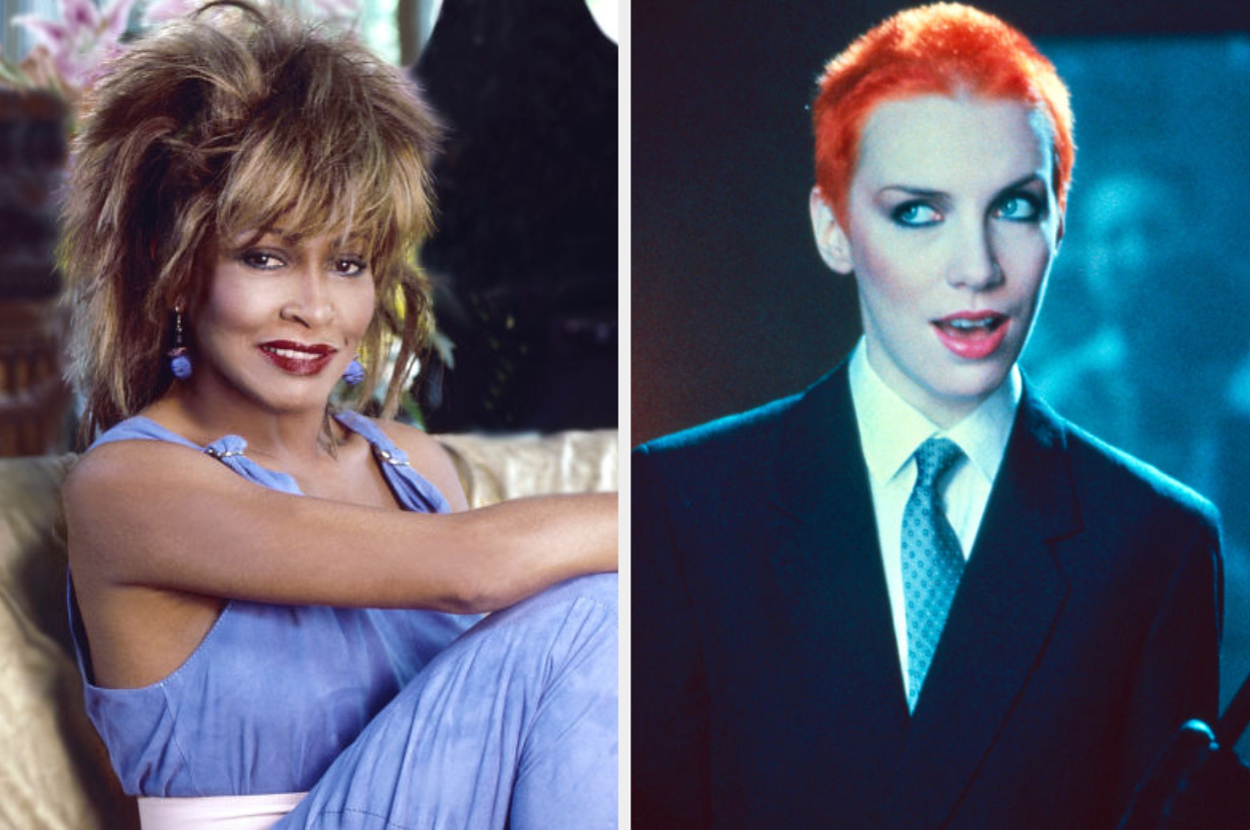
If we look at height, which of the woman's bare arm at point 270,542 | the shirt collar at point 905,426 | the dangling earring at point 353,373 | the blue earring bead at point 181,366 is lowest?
the woman's bare arm at point 270,542

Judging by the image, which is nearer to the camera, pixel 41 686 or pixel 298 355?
pixel 41 686

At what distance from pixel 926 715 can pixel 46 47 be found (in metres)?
1.69

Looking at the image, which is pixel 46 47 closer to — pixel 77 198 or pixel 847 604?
pixel 77 198

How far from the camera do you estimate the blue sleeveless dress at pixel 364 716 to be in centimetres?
202

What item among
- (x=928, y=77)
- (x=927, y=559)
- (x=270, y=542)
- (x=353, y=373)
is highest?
(x=928, y=77)

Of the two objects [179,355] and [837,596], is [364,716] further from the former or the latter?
[837,596]

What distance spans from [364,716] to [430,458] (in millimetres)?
422

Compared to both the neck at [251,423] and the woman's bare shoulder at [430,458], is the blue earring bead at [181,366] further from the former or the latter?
the woman's bare shoulder at [430,458]

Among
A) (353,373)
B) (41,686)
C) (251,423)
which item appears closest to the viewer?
(41,686)

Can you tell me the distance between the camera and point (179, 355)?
Result: 2057 millimetres

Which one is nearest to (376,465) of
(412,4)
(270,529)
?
(270,529)

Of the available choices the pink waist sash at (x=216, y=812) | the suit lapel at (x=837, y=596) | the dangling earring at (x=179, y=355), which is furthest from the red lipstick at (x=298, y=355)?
the suit lapel at (x=837, y=596)

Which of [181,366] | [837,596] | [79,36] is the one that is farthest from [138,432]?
[837,596]

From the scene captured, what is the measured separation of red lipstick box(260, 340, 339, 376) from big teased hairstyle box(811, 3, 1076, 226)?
2.98 feet
